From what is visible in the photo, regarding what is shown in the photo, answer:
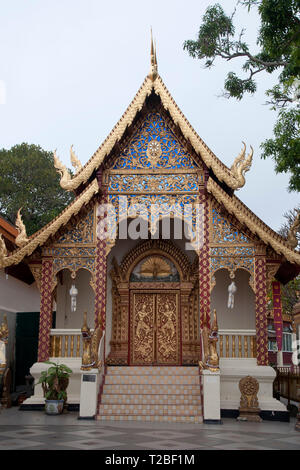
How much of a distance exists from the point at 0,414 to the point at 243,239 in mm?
5403

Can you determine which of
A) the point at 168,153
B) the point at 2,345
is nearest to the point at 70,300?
the point at 2,345

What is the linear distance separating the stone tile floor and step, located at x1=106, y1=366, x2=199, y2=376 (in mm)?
1448

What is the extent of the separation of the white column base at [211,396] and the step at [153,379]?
106cm

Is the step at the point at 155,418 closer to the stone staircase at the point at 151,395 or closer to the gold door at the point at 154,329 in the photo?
the stone staircase at the point at 151,395

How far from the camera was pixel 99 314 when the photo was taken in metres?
9.81

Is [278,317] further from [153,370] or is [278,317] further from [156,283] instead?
[153,370]

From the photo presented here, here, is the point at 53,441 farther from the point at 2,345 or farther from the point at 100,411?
the point at 2,345

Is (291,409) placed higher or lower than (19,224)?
lower

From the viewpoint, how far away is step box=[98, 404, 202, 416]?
28.9 ft

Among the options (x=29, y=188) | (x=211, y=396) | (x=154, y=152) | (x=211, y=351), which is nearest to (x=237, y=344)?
(x=211, y=351)

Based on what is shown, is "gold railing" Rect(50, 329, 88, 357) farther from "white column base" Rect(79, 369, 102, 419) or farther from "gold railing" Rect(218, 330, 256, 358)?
"gold railing" Rect(218, 330, 256, 358)

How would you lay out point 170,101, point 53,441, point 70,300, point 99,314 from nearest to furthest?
Result: point 53,441
point 99,314
point 170,101
point 70,300

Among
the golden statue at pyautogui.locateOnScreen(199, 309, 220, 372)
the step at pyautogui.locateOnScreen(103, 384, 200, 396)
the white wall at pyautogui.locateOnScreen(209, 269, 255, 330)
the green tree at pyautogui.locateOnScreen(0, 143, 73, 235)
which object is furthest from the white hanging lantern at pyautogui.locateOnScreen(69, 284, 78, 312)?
the green tree at pyautogui.locateOnScreen(0, 143, 73, 235)

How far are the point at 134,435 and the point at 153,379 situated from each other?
9.64 feet
